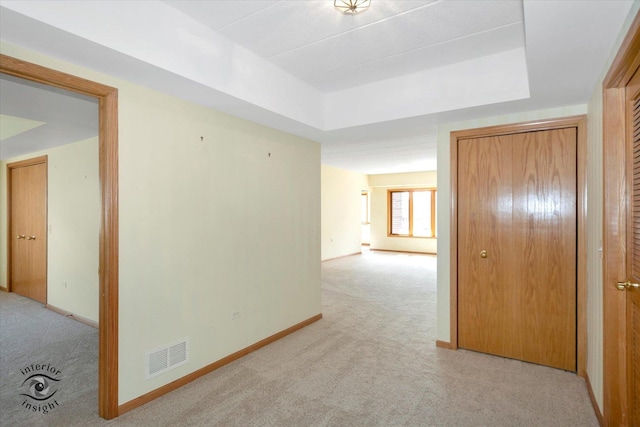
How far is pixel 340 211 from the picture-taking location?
9492 mm

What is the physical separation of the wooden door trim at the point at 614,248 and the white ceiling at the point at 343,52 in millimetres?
312

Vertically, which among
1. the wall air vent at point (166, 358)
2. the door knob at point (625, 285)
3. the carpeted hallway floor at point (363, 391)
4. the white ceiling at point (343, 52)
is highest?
the white ceiling at point (343, 52)

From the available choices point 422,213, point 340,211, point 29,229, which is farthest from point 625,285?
point 422,213

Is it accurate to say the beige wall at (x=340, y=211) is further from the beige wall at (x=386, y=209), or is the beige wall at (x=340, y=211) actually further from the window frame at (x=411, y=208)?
the window frame at (x=411, y=208)

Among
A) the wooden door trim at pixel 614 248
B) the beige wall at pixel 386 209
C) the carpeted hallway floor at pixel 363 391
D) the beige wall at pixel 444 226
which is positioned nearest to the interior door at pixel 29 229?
the carpeted hallway floor at pixel 363 391

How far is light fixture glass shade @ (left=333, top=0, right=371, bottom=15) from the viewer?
195cm

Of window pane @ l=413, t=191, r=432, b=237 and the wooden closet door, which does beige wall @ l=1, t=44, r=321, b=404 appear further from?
window pane @ l=413, t=191, r=432, b=237

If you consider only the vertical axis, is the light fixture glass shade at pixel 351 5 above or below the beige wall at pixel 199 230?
above

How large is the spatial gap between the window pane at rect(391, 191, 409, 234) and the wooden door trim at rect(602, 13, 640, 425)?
28.7 ft

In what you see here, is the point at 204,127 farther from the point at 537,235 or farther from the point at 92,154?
the point at 537,235

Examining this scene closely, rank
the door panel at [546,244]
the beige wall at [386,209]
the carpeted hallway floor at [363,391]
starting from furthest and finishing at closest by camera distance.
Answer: the beige wall at [386,209] < the door panel at [546,244] < the carpeted hallway floor at [363,391]

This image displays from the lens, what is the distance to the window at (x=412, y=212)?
33.9ft

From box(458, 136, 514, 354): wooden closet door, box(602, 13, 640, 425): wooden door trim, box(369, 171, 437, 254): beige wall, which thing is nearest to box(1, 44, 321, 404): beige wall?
box(458, 136, 514, 354): wooden closet door

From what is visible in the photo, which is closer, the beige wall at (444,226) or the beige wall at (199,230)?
the beige wall at (199,230)
